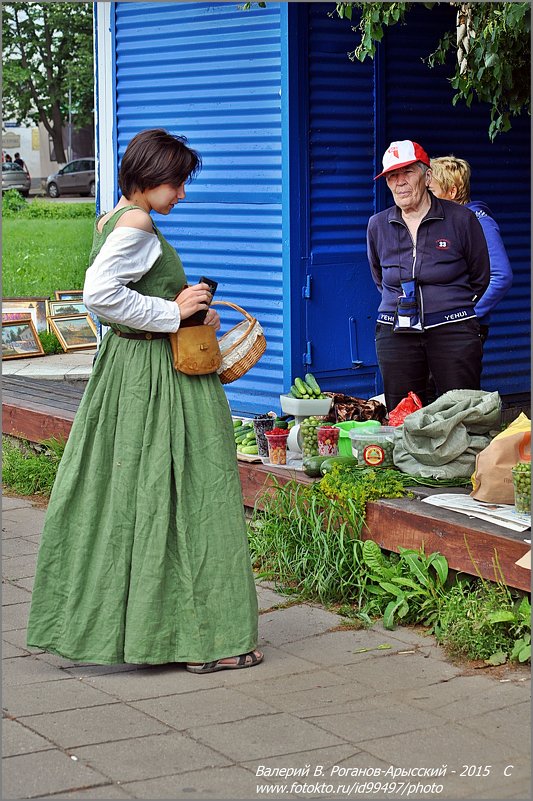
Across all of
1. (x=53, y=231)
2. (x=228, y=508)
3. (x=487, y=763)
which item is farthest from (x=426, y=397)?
(x=53, y=231)

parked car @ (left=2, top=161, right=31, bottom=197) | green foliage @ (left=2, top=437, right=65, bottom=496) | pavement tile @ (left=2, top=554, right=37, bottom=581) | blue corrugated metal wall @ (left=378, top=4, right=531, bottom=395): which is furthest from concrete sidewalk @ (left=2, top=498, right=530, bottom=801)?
parked car @ (left=2, top=161, right=31, bottom=197)

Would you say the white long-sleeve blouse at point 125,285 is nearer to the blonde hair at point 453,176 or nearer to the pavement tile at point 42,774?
the pavement tile at point 42,774

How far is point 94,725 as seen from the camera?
440 cm

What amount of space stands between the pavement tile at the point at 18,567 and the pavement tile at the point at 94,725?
1928mm

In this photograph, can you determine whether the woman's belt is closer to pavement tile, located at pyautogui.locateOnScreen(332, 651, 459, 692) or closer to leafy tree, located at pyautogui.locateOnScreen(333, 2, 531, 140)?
pavement tile, located at pyautogui.locateOnScreen(332, 651, 459, 692)

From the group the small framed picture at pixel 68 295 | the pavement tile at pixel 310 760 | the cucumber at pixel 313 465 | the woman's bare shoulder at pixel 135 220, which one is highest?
the woman's bare shoulder at pixel 135 220

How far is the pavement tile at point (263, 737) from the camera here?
4133mm

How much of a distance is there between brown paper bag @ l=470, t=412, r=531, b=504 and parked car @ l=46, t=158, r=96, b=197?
Result: 132 feet

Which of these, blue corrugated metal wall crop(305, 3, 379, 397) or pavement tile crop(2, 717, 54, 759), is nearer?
pavement tile crop(2, 717, 54, 759)

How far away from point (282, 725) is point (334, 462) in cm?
214

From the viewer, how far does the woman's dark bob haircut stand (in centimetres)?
478

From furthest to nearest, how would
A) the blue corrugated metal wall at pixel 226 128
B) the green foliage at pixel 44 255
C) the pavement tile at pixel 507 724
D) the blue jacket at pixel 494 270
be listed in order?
the green foliage at pixel 44 255, the blue corrugated metal wall at pixel 226 128, the blue jacket at pixel 494 270, the pavement tile at pixel 507 724

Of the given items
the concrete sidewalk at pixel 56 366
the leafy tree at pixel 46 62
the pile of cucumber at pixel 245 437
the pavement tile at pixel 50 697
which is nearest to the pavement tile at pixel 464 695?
the pavement tile at pixel 50 697

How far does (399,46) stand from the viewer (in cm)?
793
